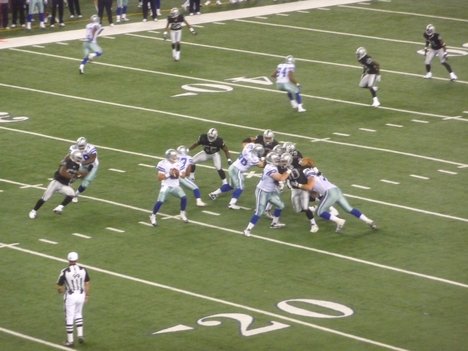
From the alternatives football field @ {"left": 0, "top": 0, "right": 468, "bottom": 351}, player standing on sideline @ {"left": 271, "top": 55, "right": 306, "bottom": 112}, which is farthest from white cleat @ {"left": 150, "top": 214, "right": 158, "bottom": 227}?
player standing on sideline @ {"left": 271, "top": 55, "right": 306, "bottom": 112}

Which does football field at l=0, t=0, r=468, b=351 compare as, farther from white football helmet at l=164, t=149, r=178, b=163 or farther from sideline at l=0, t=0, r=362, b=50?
white football helmet at l=164, t=149, r=178, b=163

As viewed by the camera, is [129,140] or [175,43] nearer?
[129,140]

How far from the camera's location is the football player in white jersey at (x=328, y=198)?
974 inches

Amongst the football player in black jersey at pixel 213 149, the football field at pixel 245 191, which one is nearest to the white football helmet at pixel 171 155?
the football field at pixel 245 191

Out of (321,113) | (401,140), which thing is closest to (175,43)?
(321,113)

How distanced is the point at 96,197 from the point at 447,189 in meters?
6.48

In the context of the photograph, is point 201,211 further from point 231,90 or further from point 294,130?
point 231,90

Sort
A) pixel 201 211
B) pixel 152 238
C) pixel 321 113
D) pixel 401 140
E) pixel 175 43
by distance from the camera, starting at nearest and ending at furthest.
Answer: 1. pixel 152 238
2. pixel 201 211
3. pixel 401 140
4. pixel 321 113
5. pixel 175 43

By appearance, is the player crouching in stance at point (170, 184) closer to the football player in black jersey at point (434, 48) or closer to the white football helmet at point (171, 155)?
the white football helmet at point (171, 155)

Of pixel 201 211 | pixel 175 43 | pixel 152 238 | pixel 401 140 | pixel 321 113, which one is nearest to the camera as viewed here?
pixel 152 238

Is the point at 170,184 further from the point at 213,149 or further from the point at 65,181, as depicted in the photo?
the point at 213,149

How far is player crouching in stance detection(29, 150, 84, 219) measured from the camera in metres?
25.7

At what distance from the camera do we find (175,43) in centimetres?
3719

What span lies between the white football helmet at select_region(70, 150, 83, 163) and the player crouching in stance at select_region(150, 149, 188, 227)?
1457 millimetres
